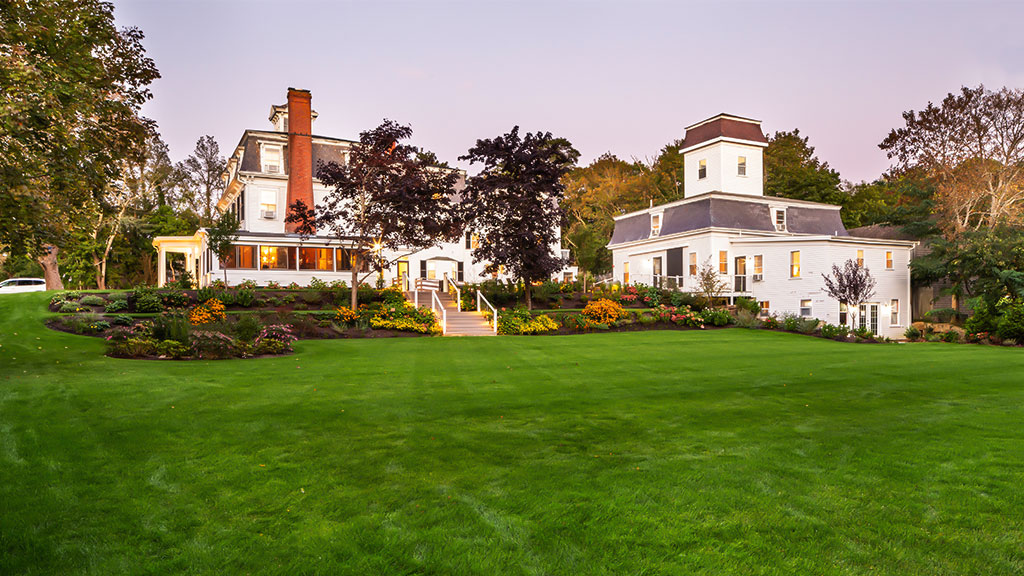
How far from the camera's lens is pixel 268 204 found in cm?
3366

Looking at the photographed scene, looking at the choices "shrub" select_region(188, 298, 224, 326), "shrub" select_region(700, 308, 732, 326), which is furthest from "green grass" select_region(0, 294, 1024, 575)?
"shrub" select_region(700, 308, 732, 326)

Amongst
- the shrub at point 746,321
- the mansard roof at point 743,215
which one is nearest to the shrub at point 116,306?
the shrub at point 746,321

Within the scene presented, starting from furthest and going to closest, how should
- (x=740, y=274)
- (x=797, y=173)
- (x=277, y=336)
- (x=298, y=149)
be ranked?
(x=797, y=173) < (x=298, y=149) < (x=740, y=274) < (x=277, y=336)

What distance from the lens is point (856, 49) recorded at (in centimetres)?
2511

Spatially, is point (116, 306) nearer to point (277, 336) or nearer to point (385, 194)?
point (385, 194)

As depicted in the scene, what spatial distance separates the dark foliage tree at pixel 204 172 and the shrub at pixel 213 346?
160 feet

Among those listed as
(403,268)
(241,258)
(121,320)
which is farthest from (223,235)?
(403,268)

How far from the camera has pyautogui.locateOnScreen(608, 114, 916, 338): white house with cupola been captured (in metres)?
28.6

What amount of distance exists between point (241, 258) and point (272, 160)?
7312mm

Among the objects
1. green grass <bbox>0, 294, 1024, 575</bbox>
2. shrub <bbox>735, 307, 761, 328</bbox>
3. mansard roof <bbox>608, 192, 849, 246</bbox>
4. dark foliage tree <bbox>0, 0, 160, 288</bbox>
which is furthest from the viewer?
mansard roof <bbox>608, 192, 849, 246</bbox>

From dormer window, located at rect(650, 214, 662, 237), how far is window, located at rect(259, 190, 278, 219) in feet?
78.9

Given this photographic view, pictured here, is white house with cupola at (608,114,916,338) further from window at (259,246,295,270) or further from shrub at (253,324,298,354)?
shrub at (253,324,298,354)

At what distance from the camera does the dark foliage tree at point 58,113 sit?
8047 mm

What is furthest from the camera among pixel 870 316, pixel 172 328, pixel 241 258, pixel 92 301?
pixel 241 258
